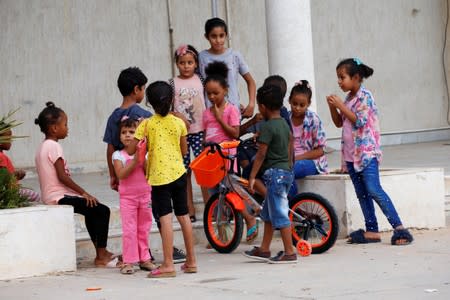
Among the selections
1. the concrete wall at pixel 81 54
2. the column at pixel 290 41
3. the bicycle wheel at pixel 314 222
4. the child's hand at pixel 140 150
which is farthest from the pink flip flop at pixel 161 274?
the concrete wall at pixel 81 54

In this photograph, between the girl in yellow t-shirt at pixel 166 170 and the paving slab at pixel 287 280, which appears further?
the girl in yellow t-shirt at pixel 166 170

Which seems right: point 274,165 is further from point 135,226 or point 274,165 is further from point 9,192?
point 9,192

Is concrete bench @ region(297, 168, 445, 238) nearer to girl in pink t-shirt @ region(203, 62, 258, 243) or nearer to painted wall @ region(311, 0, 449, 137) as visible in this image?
girl in pink t-shirt @ region(203, 62, 258, 243)

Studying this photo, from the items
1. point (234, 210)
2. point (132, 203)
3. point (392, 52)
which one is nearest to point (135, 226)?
point (132, 203)

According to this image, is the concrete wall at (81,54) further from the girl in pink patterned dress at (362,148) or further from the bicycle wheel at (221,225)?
the girl in pink patterned dress at (362,148)

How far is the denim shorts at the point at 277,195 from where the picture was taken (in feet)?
30.2

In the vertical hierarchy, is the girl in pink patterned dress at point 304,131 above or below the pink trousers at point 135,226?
above

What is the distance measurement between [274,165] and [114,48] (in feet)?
21.9

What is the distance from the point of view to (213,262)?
9445mm

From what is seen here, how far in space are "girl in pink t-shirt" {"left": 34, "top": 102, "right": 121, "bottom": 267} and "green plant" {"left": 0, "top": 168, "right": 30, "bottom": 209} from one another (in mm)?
395

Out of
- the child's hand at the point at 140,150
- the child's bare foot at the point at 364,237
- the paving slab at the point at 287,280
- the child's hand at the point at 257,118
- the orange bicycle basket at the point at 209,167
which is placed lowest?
the paving slab at the point at 287,280

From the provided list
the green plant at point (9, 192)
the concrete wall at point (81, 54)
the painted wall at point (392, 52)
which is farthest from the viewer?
the painted wall at point (392, 52)

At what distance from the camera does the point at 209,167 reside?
31.3 ft

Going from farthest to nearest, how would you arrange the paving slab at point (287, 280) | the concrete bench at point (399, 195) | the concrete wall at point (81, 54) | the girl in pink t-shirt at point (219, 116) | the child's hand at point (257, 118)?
the concrete wall at point (81, 54) → the concrete bench at point (399, 195) → the child's hand at point (257, 118) → the girl in pink t-shirt at point (219, 116) → the paving slab at point (287, 280)
